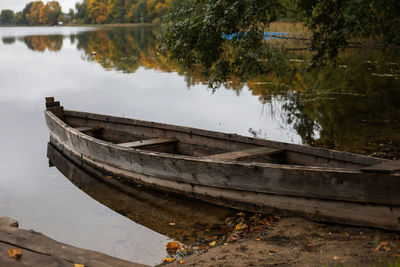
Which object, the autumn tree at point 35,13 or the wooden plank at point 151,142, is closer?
the wooden plank at point 151,142

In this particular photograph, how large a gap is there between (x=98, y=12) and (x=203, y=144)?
113m

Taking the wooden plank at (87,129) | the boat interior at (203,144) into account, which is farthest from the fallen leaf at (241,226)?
the wooden plank at (87,129)

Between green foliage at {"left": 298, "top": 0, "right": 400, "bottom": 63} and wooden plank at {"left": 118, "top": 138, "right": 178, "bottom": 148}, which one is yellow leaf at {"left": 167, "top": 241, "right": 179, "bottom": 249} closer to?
wooden plank at {"left": 118, "top": 138, "right": 178, "bottom": 148}

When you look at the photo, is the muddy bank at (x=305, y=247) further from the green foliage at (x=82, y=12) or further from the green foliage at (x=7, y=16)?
the green foliage at (x=7, y=16)

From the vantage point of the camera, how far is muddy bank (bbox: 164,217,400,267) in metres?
3.85

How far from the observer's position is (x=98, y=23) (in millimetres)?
116438

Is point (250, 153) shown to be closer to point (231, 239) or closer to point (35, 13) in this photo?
point (231, 239)

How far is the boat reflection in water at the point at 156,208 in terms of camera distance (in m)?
5.48

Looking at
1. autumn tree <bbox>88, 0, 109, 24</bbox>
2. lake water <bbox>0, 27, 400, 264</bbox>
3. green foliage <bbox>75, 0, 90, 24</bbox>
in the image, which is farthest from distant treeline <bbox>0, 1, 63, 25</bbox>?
lake water <bbox>0, 27, 400, 264</bbox>

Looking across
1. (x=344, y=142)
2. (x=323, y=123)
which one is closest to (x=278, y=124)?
(x=323, y=123)

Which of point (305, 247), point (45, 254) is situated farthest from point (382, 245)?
point (45, 254)

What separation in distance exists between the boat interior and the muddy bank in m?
0.99

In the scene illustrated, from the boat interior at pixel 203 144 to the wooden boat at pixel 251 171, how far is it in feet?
0.05

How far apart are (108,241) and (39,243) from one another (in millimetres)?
1678
